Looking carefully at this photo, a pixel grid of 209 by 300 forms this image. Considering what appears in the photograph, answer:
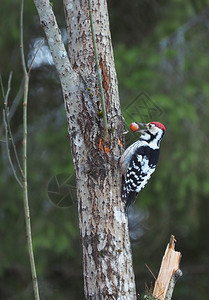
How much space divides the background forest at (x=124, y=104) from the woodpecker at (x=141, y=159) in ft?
4.30

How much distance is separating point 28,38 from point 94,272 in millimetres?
3305

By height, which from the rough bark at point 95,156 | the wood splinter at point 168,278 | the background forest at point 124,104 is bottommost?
the wood splinter at point 168,278

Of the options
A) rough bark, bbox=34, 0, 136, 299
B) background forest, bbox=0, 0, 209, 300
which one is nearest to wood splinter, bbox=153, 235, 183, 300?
rough bark, bbox=34, 0, 136, 299

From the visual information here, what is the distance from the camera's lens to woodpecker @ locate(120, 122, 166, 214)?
2.31 metres

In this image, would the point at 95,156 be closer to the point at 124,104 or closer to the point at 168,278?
the point at 168,278

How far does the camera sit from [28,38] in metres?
4.71

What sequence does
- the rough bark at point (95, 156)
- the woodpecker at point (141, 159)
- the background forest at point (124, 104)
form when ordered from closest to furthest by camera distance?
the rough bark at point (95, 156)
the woodpecker at point (141, 159)
the background forest at point (124, 104)

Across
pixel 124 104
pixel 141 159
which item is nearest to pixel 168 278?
pixel 141 159

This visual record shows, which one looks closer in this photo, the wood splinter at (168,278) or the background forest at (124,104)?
the wood splinter at (168,278)

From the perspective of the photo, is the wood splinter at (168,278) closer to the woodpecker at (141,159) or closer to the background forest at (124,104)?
the woodpecker at (141,159)

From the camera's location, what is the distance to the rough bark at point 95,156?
1.98 meters

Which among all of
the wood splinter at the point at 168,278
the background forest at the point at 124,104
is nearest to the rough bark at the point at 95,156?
the wood splinter at the point at 168,278

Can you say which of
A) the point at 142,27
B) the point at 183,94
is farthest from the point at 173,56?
the point at 142,27

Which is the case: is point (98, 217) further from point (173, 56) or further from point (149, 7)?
point (149, 7)
